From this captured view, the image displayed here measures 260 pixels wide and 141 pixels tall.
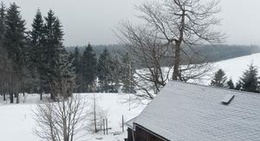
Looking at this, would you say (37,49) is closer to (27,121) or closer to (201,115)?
(27,121)

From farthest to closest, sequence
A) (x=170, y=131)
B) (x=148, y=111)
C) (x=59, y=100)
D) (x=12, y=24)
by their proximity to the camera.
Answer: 1. (x=12, y=24)
2. (x=59, y=100)
3. (x=148, y=111)
4. (x=170, y=131)

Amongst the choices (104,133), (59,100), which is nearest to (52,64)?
(104,133)

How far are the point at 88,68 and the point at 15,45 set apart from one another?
21.6 metres

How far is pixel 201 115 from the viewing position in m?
12.6

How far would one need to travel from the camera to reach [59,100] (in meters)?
18.5

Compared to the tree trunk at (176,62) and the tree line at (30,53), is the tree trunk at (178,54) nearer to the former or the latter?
the tree trunk at (176,62)

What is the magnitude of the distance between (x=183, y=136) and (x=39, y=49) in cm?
3852

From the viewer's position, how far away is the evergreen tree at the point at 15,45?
143ft

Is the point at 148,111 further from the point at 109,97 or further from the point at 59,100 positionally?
the point at 109,97

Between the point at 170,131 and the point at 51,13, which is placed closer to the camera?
the point at 170,131

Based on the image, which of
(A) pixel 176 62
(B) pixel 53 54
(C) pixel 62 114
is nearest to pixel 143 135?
(C) pixel 62 114

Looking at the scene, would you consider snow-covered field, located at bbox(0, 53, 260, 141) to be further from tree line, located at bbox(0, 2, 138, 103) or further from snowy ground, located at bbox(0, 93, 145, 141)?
tree line, located at bbox(0, 2, 138, 103)

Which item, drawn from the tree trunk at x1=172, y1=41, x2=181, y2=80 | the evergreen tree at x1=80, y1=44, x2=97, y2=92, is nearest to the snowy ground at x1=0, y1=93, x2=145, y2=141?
the tree trunk at x1=172, y1=41, x2=181, y2=80

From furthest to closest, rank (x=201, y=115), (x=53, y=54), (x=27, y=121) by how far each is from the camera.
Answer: (x=53, y=54) < (x=27, y=121) < (x=201, y=115)
